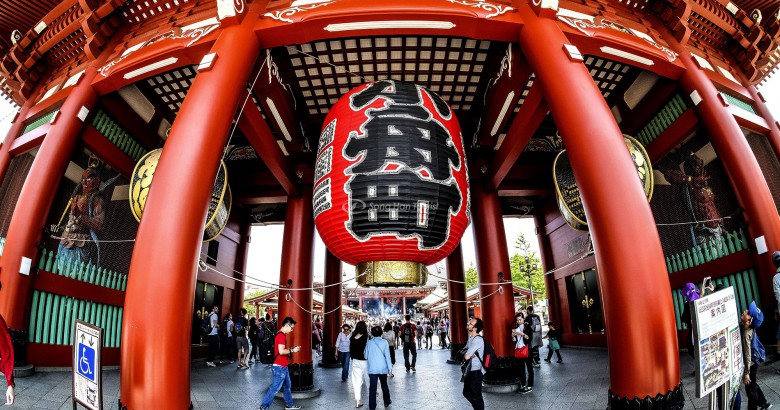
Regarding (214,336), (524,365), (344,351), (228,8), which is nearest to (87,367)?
(228,8)

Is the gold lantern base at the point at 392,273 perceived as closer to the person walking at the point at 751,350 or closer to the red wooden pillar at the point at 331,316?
the person walking at the point at 751,350

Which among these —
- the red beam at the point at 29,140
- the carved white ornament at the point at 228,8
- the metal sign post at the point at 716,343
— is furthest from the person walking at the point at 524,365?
the red beam at the point at 29,140

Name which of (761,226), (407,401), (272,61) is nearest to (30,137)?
(272,61)

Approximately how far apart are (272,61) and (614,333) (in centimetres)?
674

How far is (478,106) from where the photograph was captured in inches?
350

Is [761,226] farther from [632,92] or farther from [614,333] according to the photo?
[614,333]

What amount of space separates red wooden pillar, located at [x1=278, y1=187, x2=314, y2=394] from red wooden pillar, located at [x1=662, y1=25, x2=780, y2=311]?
793 cm

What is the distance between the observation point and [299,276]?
27.8ft

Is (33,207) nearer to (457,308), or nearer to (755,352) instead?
(755,352)

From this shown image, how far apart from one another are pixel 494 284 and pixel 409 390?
2.70 m

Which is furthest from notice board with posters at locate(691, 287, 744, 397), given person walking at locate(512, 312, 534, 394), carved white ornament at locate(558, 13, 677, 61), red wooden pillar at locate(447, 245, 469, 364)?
red wooden pillar at locate(447, 245, 469, 364)

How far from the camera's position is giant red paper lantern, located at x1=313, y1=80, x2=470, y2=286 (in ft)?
12.1

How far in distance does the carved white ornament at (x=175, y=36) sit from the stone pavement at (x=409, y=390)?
529 centimetres

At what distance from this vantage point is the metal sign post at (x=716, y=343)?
2424 mm
